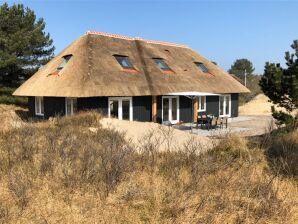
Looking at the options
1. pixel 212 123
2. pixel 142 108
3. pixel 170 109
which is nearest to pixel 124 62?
pixel 142 108

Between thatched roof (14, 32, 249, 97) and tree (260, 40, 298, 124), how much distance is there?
30.2 ft

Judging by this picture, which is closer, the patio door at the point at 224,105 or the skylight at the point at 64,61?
the skylight at the point at 64,61

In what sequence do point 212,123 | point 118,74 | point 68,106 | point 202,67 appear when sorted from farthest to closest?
point 202,67
point 118,74
point 68,106
point 212,123

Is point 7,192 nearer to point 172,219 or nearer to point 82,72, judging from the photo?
point 172,219

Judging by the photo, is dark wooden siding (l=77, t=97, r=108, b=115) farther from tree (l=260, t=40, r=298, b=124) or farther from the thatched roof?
tree (l=260, t=40, r=298, b=124)

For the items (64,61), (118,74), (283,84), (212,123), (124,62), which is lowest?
(212,123)

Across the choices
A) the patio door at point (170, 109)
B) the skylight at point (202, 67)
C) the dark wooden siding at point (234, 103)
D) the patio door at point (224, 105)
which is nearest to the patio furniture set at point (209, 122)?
the patio door at point (170, 109)

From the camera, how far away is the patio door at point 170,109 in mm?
21922

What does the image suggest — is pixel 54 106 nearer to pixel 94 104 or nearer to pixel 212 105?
pixel 94 104

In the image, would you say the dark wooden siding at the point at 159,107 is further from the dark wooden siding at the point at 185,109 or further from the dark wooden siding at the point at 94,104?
A: the dark wooden siding at the point at 94,104

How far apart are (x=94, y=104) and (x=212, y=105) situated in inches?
397

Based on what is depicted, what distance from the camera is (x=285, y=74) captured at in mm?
11805

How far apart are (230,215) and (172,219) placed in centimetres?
83

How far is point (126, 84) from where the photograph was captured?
19.8m
